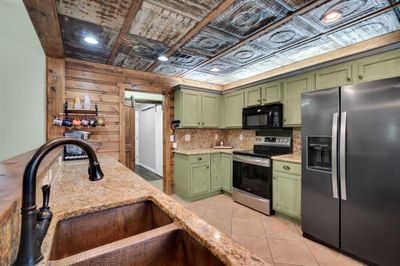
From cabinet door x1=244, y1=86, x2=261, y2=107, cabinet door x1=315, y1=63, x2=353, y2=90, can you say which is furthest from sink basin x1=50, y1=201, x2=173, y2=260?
cabinet door x1=244, y1=86, x2=261, y2=107

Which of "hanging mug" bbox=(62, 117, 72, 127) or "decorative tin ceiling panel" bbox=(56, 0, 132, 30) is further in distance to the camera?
"hanging mug" bbox=(62, 117, 72, 127)

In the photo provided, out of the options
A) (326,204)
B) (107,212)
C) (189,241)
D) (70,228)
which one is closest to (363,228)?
(326,204)

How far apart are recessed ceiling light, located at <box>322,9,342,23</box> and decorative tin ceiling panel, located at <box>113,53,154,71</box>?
7.61ft

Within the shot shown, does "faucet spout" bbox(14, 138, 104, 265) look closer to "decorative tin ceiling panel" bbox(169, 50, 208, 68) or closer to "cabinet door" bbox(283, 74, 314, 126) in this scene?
"decorative tin ceiling panel" bbox(169, 50, 208, 68)

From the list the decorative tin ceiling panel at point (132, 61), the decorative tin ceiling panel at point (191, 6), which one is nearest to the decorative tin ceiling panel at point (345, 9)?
the decorative tin ceiling panel at point (191, 6)

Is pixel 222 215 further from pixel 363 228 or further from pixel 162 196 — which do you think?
pixel 162 196

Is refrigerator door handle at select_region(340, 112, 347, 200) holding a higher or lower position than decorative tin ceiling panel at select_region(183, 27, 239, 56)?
lower

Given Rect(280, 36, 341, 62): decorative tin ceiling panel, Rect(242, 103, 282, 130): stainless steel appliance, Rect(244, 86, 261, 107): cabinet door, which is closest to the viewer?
Rect(280, 36, 341, 62): decorative tin ceiling panel

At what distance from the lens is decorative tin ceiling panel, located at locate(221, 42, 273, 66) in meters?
2.53

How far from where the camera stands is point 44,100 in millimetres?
2639

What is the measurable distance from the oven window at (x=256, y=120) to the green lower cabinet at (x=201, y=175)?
74 cm

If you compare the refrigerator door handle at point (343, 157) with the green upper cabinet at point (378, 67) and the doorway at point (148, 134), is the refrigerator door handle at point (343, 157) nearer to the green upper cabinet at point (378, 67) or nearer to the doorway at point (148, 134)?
the green upper cabinet at point (378, 67)

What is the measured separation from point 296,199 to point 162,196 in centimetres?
216

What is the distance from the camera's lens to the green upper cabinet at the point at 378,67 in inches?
79.1
